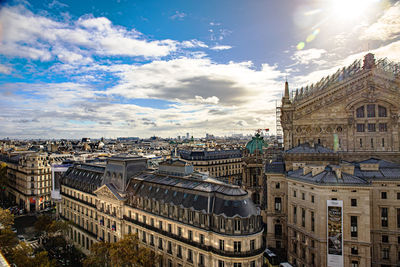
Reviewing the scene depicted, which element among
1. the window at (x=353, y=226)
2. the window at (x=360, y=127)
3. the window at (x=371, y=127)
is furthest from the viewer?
the window at (x=360, y=127)

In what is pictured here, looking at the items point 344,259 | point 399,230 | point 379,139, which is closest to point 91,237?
point 344,259

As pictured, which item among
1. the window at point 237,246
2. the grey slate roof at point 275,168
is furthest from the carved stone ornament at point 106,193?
the grey slate roof at point 275,168

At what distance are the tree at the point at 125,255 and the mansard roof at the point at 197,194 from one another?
9.38m

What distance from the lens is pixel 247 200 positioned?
4203 cm

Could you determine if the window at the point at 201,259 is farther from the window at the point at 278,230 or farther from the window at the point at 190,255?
the window at the point at 278,230

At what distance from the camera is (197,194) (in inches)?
1784

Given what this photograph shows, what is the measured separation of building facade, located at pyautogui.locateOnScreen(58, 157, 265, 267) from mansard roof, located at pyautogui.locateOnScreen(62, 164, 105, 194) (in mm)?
293

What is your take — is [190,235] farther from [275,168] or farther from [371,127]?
[371,127]

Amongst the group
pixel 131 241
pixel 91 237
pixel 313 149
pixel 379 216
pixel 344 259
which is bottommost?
pixel 91 237

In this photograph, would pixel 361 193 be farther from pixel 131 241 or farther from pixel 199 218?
pixel 131 241

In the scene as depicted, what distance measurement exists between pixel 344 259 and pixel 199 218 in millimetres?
26935

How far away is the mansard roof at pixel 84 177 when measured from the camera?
6938 centimetres

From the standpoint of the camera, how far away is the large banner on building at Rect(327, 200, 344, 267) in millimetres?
44344

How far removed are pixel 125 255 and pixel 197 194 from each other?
15449mm
